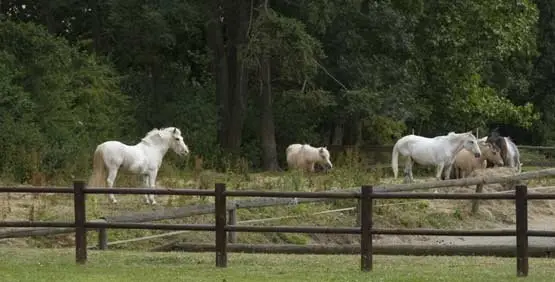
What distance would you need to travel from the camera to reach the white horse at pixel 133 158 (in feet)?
73.2

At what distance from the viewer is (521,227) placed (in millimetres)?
12875

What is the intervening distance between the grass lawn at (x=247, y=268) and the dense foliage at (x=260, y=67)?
1645 centimetres

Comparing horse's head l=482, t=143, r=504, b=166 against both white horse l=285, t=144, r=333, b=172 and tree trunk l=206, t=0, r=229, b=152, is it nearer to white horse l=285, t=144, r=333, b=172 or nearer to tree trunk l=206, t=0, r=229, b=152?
white horse l=285, t=144, r=333, b=172

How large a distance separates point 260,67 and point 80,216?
24864 mm

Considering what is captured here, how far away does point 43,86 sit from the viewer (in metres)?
31.6

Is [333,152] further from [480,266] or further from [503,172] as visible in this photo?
[480,266]

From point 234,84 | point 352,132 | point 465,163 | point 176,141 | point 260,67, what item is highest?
point 260,67

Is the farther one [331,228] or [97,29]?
[97,29]

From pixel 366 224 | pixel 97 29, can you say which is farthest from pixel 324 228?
pixel 97 29

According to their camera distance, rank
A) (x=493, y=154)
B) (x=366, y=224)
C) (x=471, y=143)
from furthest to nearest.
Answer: (x=493, y=154), (x=471, y=143), (x=366, y=224)

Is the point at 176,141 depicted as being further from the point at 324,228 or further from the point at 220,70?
the point at 220,70

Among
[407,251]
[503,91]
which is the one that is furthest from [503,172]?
[503,91]

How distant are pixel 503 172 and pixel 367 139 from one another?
16607 millimetres

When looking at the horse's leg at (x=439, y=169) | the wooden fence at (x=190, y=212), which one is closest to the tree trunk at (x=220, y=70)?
the horse's leg at (x=439, y=169)
